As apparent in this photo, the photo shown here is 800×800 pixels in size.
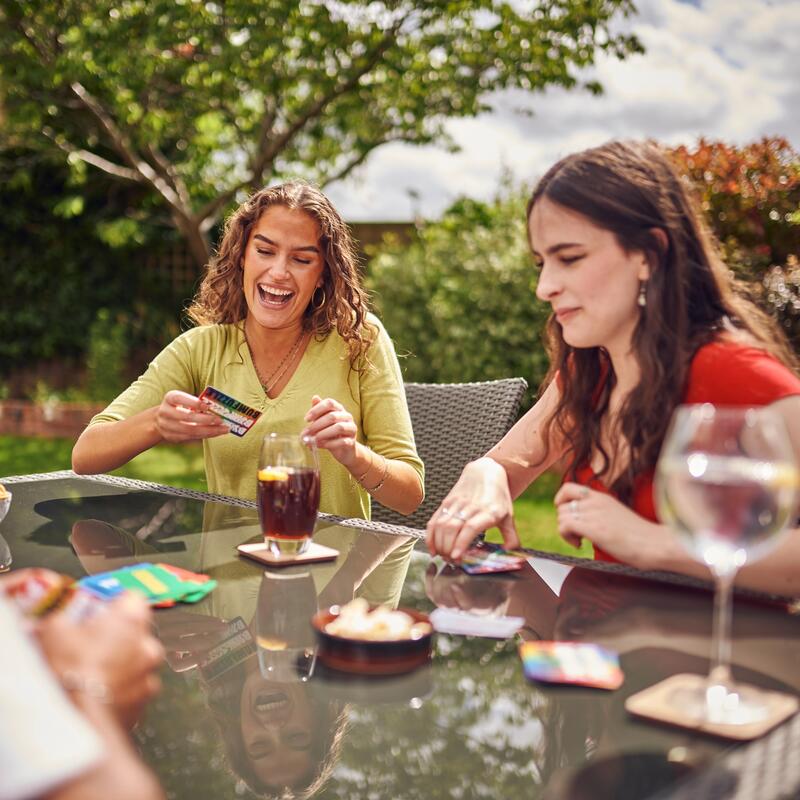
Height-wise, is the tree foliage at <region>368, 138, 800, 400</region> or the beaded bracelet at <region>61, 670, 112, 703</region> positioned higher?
the tree foliage at <region>368, 138, 800, 400</region>

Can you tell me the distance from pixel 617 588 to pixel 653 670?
0.35 meters

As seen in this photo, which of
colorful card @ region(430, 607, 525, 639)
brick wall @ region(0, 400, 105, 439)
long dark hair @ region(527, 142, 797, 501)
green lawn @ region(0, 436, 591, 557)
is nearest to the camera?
colorful card @ region(430, 607, 525, 639)

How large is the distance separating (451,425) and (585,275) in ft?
3.66

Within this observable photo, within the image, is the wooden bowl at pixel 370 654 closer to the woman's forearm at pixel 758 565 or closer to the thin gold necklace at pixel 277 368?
the woman's forearm at pixel 758 565

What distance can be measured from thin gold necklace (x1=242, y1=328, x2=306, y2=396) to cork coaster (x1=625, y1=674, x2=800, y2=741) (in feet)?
5.83

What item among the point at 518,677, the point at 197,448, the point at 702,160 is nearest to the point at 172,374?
the point at 518,677

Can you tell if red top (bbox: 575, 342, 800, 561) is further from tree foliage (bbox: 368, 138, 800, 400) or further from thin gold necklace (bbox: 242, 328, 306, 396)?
tree foliage (bbox: 368, 138, 800, 400)

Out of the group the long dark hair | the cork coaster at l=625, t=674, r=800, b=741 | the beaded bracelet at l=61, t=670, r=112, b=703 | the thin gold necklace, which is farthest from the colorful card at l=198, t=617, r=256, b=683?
the thin gold necklace

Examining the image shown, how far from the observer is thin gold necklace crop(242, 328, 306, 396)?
2701 millimetres

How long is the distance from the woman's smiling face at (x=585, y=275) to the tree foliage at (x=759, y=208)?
3.24m

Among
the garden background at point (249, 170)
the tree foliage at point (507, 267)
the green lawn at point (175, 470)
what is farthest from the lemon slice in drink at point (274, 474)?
the tree foliage at point (507, 267)

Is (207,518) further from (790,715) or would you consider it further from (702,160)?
(702,160)

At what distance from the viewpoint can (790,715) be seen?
0.99 metres

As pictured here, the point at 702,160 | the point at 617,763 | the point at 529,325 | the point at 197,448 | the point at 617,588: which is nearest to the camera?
the point at 617,763
